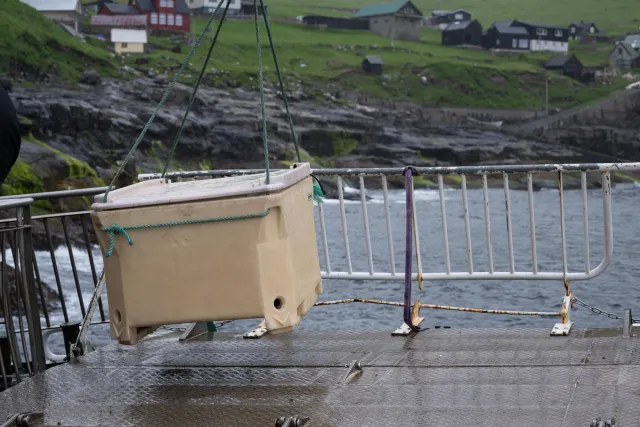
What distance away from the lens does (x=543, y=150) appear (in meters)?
88.3

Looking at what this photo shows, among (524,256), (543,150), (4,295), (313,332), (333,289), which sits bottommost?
(543,150)

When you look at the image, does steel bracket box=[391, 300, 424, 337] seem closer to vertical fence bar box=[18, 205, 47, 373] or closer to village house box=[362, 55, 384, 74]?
vertical fence bar box=[18, 205, 47, 373]

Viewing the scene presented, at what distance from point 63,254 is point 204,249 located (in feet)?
90.2

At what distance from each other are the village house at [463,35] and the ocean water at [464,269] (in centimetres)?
9864

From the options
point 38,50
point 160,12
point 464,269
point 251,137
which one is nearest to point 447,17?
point 160,12

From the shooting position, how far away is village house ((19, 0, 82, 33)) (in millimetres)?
116375

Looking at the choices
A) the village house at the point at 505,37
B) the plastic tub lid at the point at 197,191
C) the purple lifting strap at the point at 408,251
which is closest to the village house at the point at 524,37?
the village house at the point at 505,37

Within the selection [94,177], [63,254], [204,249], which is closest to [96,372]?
[204,249]

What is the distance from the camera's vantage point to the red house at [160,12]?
12275 centimetres

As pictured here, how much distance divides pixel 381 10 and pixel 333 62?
44.0 metres

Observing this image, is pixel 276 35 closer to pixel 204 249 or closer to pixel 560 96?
pixel 560 96

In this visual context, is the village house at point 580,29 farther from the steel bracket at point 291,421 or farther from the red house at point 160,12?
the steel bracket at point 291,421

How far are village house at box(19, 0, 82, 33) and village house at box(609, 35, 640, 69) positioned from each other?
3002 inches

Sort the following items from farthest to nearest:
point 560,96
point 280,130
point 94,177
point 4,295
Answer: point 560,96
point 280,130
point 94,177
point 4,295
